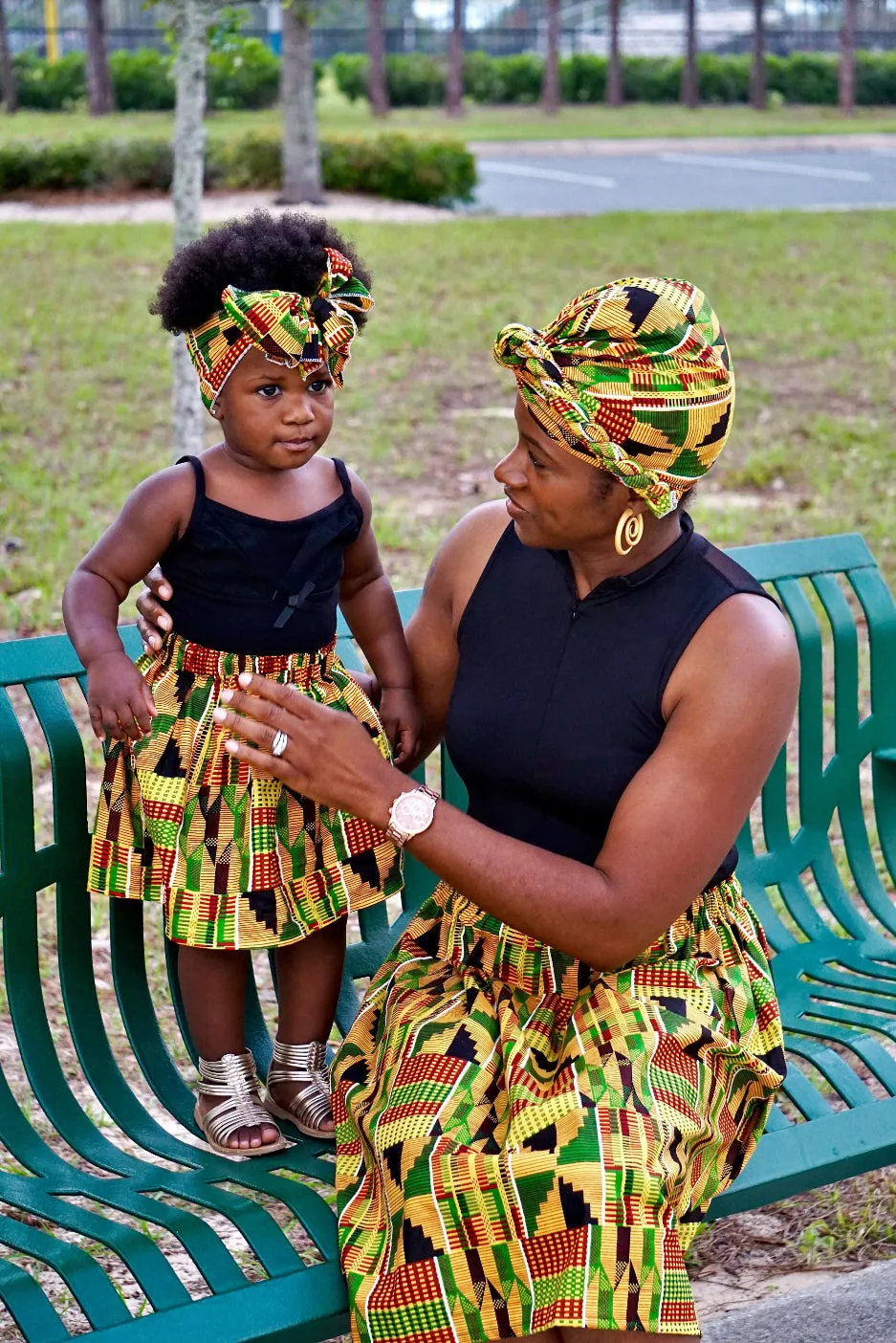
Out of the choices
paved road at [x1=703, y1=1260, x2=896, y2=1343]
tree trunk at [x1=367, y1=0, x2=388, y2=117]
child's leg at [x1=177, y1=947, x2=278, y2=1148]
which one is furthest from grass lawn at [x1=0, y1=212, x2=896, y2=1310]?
tree trunk at [x1=367, y1=0, x2=388, y2=117]

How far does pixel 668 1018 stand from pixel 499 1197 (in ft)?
1.27

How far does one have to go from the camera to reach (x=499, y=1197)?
232 cm

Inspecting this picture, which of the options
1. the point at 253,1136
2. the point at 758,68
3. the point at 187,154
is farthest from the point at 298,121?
the point at 758,68

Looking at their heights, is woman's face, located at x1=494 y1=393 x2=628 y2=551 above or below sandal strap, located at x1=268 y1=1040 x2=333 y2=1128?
above

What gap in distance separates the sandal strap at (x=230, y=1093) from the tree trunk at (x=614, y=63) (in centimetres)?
3710

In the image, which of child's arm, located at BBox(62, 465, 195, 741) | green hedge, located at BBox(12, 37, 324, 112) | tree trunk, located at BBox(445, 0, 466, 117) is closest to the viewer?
child's arm, located at BBox(62, 465, 195, 741)

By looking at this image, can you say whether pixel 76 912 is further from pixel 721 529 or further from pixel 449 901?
pixel 721 529

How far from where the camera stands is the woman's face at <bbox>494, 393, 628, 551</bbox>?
2469 millimetres

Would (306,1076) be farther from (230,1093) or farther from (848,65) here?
(848,65)

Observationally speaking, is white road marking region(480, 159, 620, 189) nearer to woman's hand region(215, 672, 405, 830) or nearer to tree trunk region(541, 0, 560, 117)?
tree trunk region(541, 0, 560, 117)

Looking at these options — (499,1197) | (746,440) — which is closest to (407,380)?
(746,440)

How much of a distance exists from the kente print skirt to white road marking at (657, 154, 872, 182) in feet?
65.9

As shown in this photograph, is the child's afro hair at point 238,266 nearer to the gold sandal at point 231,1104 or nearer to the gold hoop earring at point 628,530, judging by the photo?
the gold hoop earring at point 628,530

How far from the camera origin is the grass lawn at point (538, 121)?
95.7 ft
